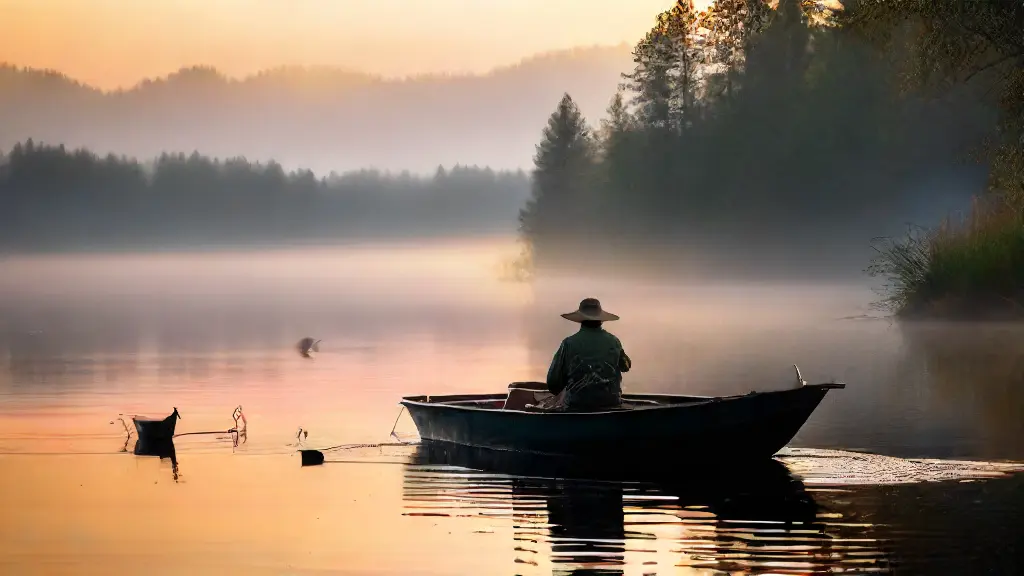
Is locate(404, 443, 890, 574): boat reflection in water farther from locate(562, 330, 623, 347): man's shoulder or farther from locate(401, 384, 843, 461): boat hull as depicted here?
locate(562, 330, 623, 347): man's shoulder

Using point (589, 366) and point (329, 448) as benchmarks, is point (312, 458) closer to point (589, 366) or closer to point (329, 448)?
point (329, 448)

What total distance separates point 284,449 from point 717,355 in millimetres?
20470

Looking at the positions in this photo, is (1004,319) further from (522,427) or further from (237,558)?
(237,558)

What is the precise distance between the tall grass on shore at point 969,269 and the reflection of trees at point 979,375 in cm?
69

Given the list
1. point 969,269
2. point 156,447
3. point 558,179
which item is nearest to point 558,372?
point 156,447

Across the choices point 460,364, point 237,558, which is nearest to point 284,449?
point 237,558

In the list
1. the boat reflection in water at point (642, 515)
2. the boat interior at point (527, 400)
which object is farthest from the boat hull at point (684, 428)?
the boat interior at point (527, 400)

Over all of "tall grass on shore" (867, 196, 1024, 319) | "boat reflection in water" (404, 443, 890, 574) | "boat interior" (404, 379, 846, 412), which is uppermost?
"tall grass on shore" (867, 196, 1024, 319)

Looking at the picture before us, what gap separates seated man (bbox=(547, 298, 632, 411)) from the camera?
18.6m

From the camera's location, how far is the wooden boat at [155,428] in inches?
858

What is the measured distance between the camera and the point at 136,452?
72.9ft

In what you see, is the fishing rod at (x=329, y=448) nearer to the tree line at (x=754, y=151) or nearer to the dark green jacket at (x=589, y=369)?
the dark green jacket at (x=589, y=369)

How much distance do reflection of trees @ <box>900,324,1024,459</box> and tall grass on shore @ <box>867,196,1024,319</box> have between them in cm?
69

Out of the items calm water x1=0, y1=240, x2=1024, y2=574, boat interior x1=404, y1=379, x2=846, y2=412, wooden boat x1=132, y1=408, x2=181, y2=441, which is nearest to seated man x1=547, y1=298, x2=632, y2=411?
boat interior x1=404, y1=379, x2=846, y2=412
